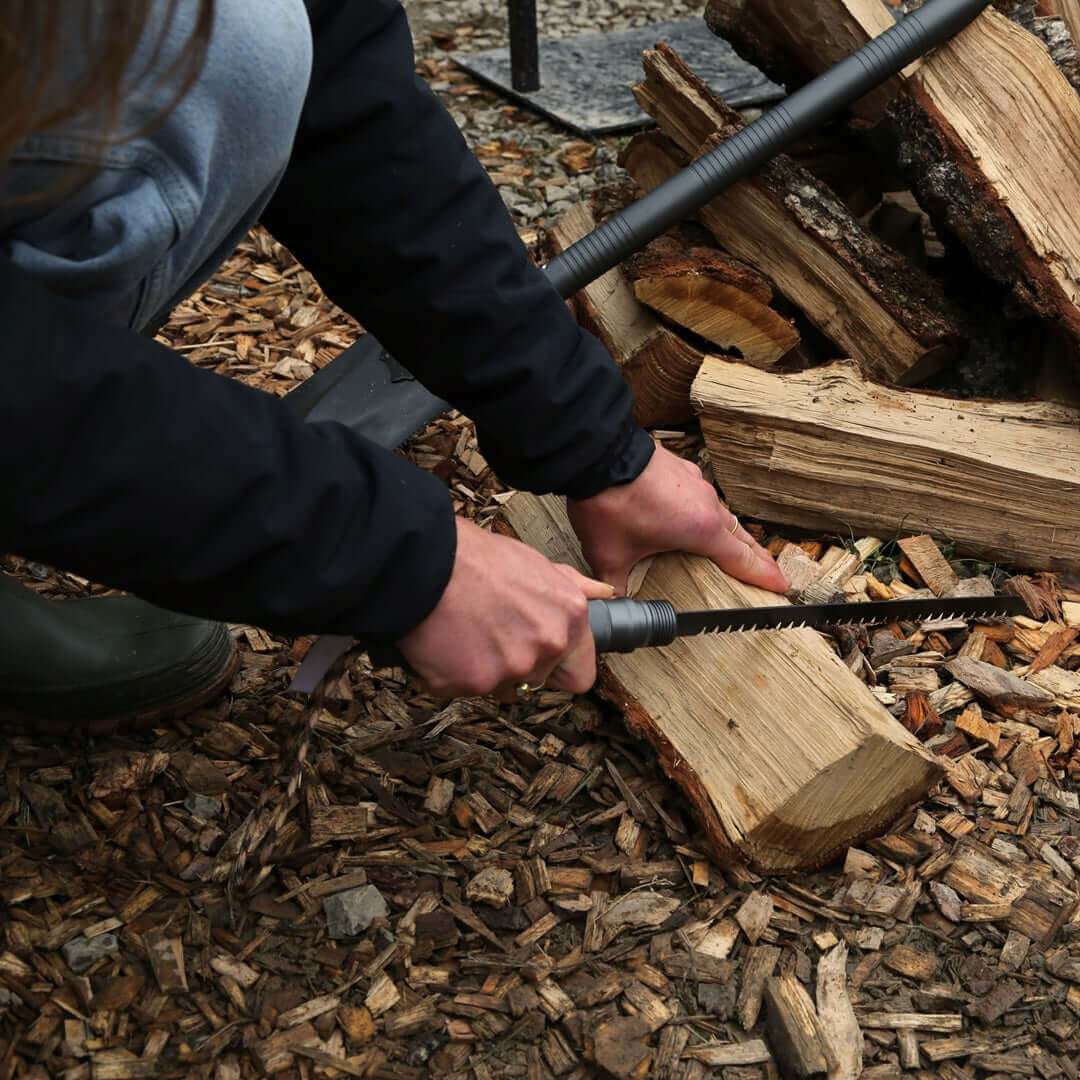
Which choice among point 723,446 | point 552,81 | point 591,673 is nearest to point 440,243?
point 591,673

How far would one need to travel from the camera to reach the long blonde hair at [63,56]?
3.21ft

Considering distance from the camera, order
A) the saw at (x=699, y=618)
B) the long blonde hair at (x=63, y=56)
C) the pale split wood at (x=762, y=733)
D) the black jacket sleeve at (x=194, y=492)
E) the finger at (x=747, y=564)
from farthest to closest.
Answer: the finger at (x=747, y=564) → the pale split wood at (x=762, y=733) → the saw at (x=699, y=618) → the black jacket sleeve at (x=194, y=492) → the long blonde hair at (x=63, y=56)

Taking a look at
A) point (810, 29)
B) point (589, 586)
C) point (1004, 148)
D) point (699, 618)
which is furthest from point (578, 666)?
point (810, 29)

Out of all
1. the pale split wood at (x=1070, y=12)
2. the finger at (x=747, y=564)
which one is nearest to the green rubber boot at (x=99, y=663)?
the finger at (x=747, y=564)

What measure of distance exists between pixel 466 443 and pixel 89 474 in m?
1.65

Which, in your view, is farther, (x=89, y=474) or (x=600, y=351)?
(x=600, y=351)

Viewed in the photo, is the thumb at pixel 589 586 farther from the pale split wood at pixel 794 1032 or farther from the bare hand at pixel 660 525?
the pale split wood at pixel 794 1032

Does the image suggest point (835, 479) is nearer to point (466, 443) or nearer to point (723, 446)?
point (723, 446)

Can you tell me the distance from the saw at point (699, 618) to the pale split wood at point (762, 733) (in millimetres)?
51

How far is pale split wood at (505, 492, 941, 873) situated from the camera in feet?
5.72

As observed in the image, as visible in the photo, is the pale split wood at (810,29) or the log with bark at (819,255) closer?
the log with bark at (819,255)

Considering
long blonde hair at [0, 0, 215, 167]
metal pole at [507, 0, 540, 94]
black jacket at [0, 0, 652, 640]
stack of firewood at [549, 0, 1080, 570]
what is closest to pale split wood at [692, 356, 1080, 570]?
stack of firewood at [549, 0, 1080, 570]

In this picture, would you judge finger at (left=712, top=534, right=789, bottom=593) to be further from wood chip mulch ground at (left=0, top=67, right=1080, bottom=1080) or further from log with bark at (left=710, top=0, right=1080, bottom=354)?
log with bark at (left=710, top=0, right=1080, bottom=354)

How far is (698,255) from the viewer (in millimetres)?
2424
